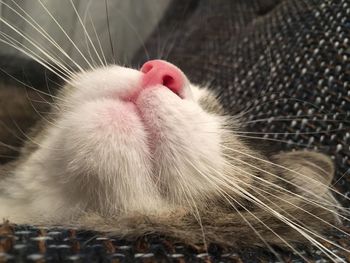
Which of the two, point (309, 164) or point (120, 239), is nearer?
point (120, 239)

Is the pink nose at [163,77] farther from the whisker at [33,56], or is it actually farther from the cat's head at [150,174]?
the whisker at [33,56]

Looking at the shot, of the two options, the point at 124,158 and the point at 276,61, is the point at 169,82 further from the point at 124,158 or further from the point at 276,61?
the point at 276,61

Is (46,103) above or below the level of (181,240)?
above

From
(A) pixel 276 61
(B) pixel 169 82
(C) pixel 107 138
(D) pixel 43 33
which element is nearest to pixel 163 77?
(B) pixel 169 82

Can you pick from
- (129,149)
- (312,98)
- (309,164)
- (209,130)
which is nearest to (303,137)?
(312,98)

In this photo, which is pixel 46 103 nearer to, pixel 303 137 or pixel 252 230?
pixel 252 230

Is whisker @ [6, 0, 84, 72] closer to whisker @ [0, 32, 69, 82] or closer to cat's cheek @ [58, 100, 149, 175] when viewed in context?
whisker @ [0, 32, 69, 82]

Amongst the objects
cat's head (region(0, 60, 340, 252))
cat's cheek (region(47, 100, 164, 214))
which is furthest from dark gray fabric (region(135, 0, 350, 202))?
cat's cheek (region(47, 100, 164, 214))
